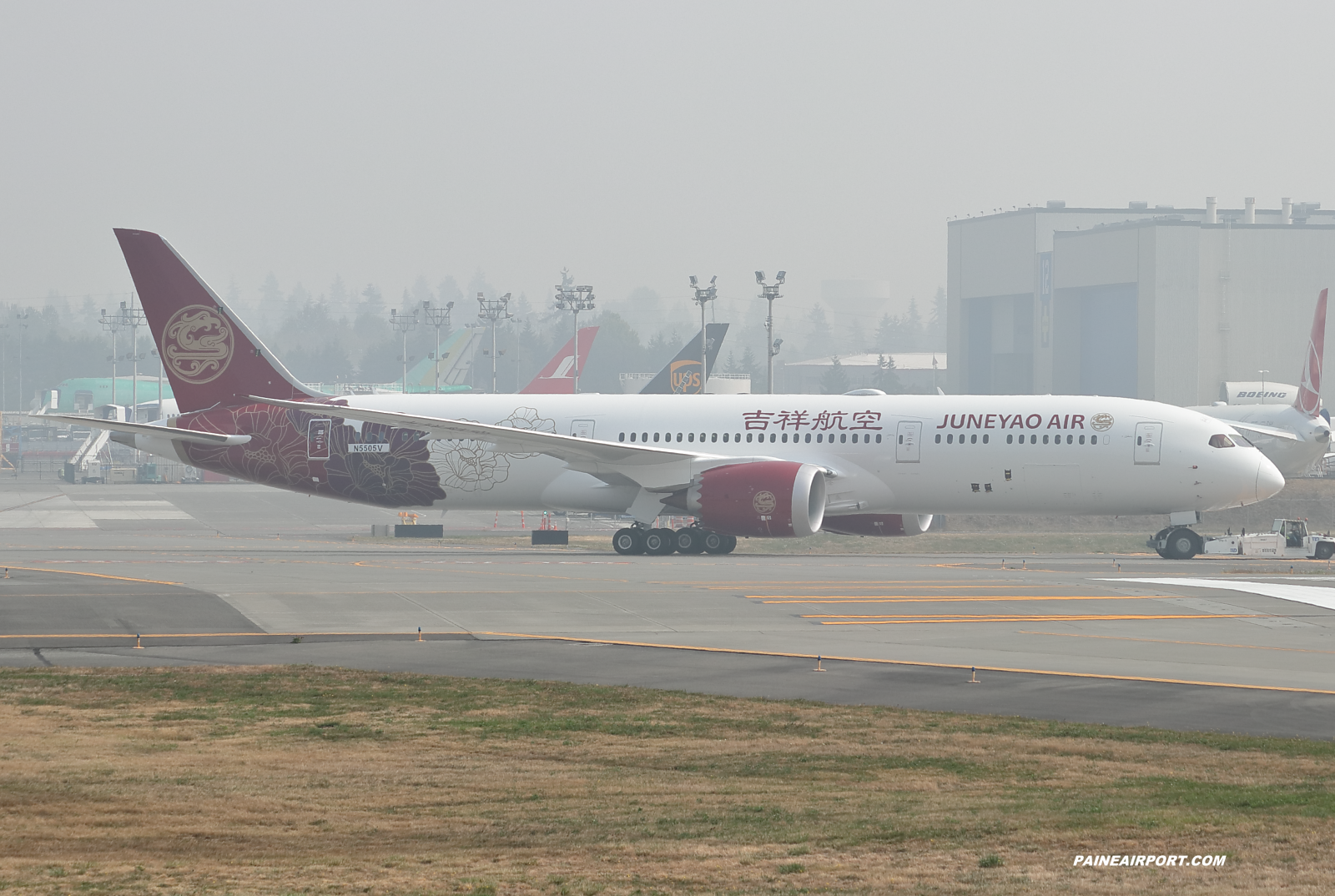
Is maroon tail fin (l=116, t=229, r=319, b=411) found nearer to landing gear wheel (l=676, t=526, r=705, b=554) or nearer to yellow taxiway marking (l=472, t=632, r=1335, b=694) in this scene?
landing gear wheel (l=676, t=526, r=705, b=554)

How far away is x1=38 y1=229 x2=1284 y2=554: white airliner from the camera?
37.9m

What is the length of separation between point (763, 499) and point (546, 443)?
19.1ft

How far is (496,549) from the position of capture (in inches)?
1735

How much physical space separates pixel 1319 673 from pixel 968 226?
6211 inches

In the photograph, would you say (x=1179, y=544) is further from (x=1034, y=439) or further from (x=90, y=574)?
(x=90, y=574)

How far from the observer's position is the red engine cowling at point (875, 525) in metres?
41.7

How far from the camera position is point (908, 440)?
38750 millimetres

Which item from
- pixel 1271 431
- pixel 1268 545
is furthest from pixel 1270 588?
pixel 1271 431

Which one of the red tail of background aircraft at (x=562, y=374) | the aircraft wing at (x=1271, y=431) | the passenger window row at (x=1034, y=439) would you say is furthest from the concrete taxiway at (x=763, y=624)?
the red tail of background aircraft at (x=562, y=374)

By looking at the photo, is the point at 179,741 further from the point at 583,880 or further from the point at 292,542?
the point at 292,542

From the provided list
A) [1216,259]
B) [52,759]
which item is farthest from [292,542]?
[1216,259]

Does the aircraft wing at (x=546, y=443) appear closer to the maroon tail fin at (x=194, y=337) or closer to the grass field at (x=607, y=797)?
the maroon tail fin at (x=194, y=337)

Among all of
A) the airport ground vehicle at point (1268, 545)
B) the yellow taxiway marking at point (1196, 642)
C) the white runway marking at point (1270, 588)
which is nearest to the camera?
the yellow taxiway marking at point (1196, 642)

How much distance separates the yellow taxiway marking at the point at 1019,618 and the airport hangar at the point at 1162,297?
4576 inches
